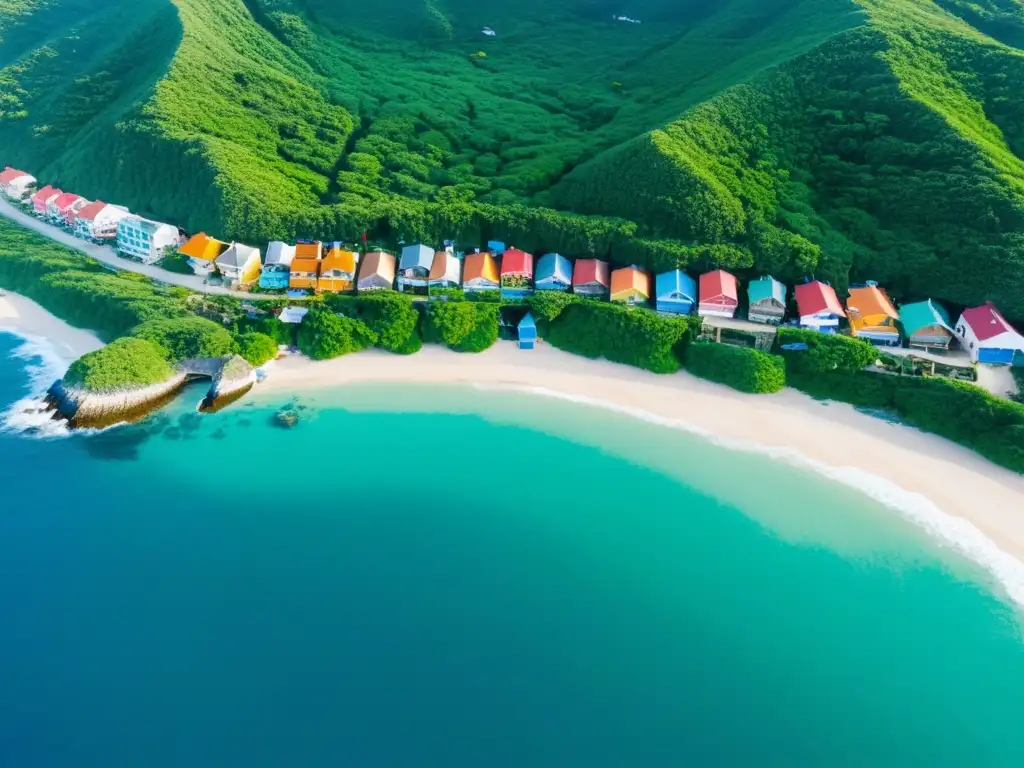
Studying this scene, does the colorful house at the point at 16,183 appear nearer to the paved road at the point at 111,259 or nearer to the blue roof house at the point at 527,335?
the paved road at the point at 111,259

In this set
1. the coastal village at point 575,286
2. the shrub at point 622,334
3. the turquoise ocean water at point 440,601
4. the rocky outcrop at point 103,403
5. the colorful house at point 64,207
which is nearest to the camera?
the turquoise ocean water at point 440,601

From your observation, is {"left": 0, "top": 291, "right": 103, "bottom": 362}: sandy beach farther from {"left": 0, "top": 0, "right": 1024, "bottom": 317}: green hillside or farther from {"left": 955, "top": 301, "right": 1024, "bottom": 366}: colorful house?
{"left": 955, "top": 301, "right": 1024, "bottom": 366}: colorful house

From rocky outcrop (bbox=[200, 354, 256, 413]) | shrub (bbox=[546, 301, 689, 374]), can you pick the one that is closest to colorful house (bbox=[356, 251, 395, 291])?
rocky outcrop (bbox=[200, 354, 256, 413])

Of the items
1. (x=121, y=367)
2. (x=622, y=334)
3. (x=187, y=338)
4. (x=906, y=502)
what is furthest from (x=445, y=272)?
(x=906, y=502)

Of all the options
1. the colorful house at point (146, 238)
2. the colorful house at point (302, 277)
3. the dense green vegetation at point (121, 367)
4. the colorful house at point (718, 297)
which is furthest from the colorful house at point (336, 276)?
the colorful house at point (718, 297)

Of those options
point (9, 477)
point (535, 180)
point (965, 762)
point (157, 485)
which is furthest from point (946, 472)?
point (9, 477)
